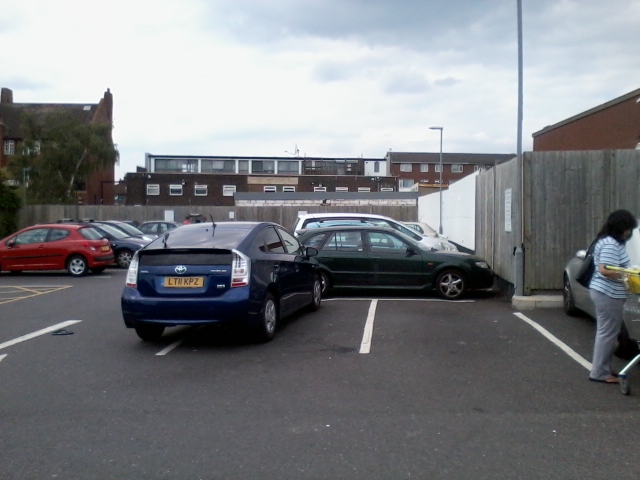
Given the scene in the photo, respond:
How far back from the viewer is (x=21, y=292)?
15672mm

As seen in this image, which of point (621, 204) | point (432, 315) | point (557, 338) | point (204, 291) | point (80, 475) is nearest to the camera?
point (80, 475)

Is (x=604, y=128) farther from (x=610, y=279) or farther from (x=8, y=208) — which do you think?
(x=8, y=208)

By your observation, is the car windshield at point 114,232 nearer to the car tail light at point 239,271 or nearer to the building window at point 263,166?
the car tail light at point 239,271

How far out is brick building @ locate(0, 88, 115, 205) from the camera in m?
60.7

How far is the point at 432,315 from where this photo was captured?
38.0ft

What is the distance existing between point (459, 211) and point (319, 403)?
1951 cm

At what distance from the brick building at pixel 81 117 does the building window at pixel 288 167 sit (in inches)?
660

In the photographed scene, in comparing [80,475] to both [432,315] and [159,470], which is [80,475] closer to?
[159,470]

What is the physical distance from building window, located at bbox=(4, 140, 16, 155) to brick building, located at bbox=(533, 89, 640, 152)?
44.5 m

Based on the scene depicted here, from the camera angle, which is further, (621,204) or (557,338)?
(621,204)

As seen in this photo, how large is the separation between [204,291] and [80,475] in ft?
Result: 13.4

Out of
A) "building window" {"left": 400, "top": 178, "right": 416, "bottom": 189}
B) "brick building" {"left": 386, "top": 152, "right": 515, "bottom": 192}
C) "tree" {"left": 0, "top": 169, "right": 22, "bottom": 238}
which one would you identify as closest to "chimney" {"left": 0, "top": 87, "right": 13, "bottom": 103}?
"tree" {"left": 0, "top": 169, "right": 22, "bottom": 238}

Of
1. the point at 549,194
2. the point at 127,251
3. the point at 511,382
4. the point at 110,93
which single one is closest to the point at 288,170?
the point at 110,93

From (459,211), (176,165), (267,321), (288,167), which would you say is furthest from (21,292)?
(288,167)
